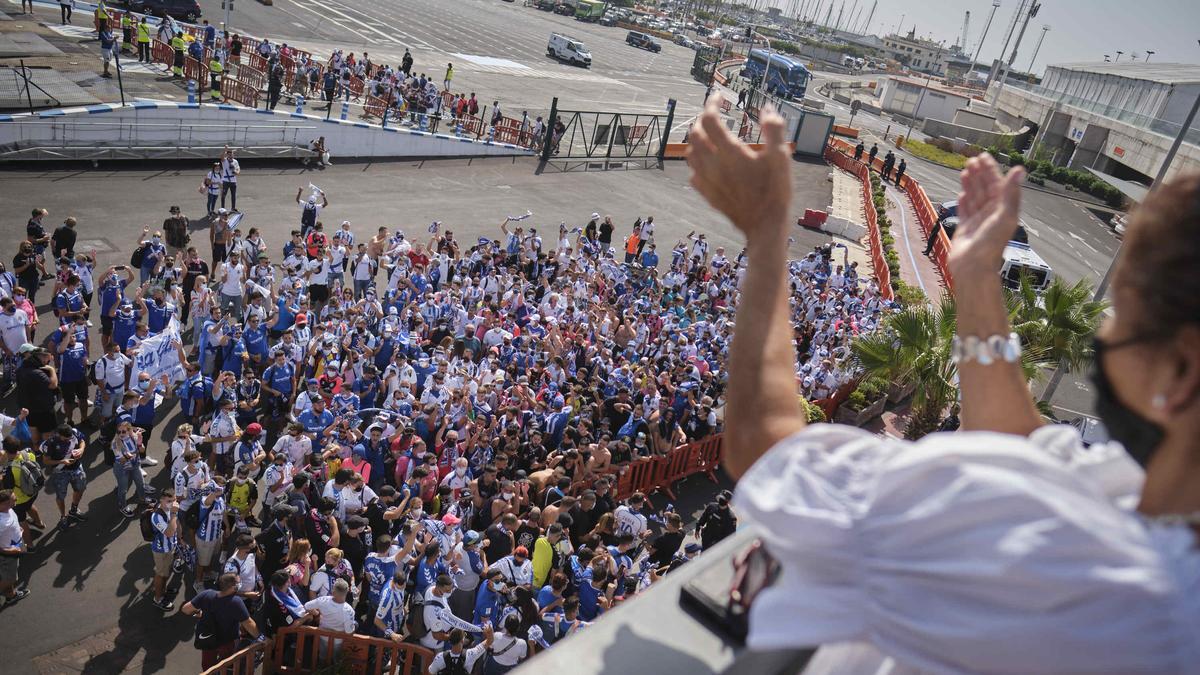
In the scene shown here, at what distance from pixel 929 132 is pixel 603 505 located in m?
66.3

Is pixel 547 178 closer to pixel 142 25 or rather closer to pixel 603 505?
pixel 142 25

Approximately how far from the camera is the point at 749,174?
5.10 feet

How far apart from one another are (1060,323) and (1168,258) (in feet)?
51.6

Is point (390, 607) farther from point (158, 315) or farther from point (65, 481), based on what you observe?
Answer: point (158, 315)

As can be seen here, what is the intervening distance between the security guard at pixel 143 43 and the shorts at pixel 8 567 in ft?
88.8

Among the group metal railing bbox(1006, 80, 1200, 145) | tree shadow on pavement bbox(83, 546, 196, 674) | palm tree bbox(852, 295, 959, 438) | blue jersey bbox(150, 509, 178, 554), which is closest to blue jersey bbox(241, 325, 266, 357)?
tree shadow on pavement bbox(83, 546, 196, 674)

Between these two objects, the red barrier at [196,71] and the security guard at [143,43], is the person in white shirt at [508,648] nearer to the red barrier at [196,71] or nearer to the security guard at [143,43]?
the red barrier at [196,71]

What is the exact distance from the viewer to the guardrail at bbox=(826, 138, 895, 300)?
27141 mm

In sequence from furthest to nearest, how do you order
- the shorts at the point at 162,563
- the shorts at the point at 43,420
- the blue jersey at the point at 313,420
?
the blue jersey at the point at 313,420 < the shorts at the point at 43,420 < the shorts at the point at 162,563

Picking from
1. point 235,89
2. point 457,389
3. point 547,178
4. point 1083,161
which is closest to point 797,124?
point 547,178

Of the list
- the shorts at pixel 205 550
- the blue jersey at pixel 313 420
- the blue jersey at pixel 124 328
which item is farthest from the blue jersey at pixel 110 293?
the shorts at pixel 205 550

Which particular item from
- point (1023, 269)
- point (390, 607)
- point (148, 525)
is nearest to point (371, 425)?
point (148, 525)

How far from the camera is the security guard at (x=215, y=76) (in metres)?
26.7

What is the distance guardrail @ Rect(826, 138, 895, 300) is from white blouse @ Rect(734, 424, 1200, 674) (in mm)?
24683
